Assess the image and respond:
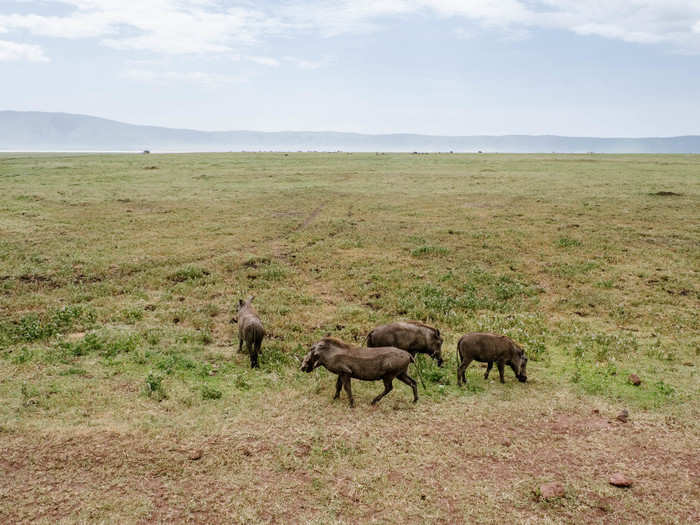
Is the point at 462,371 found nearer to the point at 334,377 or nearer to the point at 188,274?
the point at 334,377

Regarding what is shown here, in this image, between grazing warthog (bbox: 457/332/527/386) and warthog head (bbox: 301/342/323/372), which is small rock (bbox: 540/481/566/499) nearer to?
grazing warthog (bbox: 457/332/527/386)

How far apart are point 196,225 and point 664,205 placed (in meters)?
36.4

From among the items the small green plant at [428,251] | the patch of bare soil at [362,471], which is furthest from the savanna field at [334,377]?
the small green plant at [428,251]

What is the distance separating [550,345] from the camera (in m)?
14.6

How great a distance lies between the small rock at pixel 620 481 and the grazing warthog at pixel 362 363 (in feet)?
13.6

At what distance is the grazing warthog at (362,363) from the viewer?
425 inches

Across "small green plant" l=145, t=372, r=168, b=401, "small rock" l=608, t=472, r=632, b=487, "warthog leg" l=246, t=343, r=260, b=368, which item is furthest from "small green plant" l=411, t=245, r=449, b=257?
"small rock" l=608, t=472, r=632, b=487

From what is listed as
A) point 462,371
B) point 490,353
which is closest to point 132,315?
point 462,371

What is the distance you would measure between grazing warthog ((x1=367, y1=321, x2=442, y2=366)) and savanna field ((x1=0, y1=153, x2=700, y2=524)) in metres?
0.50

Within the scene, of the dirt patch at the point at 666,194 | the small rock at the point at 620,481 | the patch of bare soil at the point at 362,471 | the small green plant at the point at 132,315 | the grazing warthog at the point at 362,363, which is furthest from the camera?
the dirt patch at the point at 666,194

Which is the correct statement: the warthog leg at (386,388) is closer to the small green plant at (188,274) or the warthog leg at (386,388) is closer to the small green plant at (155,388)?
the small green plant at (155,388)

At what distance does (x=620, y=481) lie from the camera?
839 centimetres

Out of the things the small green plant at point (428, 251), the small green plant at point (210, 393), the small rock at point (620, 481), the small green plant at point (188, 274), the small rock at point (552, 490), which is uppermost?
the small green plant at point (428, 251)

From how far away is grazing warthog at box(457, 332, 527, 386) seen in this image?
12062mm
